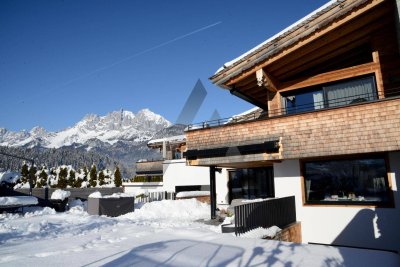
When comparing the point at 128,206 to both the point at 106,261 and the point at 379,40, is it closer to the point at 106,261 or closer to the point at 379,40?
the point at 106,261

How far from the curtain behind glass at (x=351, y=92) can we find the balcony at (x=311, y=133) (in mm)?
57

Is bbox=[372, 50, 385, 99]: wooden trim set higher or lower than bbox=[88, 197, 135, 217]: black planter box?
higher

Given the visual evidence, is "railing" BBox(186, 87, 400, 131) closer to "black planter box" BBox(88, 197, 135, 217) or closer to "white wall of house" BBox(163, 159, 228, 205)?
"black planter box" BBox(88, 197, 135, 217)

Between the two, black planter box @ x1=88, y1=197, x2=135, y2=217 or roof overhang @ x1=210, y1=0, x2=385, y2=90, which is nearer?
roof overhang @ x1=210, y1=0, x2=385, y2=90

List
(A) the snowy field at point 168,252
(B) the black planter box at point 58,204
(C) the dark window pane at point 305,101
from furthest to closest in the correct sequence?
(B) the black planter box at point 58,204
(C) the dark window pane at point 305,101
(A) the snowy field at point 168,252

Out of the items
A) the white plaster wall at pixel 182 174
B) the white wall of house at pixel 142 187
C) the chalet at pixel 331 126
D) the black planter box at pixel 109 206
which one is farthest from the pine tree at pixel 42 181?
the chalet at pixel 331 126

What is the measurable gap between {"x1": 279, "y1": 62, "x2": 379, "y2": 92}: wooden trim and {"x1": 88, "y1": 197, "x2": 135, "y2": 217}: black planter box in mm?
10324

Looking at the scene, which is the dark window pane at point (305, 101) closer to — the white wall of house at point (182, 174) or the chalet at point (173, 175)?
the chalet at point (173, 175)

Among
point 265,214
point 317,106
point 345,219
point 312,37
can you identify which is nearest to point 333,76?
point 317,106

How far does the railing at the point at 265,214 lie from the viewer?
804cm

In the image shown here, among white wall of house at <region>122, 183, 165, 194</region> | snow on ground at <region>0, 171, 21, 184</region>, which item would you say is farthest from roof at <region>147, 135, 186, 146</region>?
snow on ground at <region>0, 171, 21, 184</region>

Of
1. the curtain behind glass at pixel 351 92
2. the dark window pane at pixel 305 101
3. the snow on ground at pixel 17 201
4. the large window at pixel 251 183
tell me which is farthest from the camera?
the snow on ground at pixel 17 201

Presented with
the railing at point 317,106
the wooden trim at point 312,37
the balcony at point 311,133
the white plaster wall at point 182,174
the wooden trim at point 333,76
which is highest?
the wooden trim at point 312,37

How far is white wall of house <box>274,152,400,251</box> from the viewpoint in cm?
948
